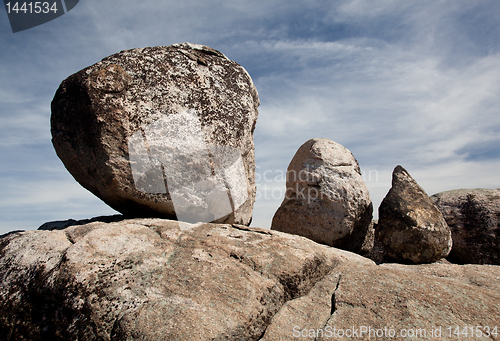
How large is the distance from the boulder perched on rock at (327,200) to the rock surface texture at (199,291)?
185cm

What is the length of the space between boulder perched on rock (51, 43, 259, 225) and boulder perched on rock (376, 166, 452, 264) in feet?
8.53

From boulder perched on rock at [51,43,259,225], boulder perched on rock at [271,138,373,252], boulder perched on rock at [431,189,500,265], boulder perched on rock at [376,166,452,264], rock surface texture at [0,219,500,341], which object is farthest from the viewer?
boulder perched on rock at [431,189,500,265]

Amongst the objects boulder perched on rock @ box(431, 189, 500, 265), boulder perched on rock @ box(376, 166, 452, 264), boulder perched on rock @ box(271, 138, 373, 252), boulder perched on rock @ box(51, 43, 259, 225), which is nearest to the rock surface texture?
boulder perched on rock @ box(51, 43, 259, 225)

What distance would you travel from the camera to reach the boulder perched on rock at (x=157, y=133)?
401 cm

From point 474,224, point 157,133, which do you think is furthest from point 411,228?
point 157,133

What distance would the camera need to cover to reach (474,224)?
6375mm

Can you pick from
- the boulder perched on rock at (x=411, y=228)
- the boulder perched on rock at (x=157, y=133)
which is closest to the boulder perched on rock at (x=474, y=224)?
the boulder perched on rock at (x=411, y=228)

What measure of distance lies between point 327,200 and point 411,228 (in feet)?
4.44

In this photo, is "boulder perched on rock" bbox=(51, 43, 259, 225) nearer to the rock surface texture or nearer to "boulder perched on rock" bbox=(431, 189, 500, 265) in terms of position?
the rock surface texture

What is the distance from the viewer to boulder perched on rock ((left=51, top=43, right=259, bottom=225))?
4.01 metres

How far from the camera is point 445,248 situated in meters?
5.55

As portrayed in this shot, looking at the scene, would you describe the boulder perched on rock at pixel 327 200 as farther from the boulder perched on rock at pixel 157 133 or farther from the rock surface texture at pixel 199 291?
the rock surface texture at pixel 199 291

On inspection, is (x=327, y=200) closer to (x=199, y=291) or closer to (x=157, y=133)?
(x=157, y=133)

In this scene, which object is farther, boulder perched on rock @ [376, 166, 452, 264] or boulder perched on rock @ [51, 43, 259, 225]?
boulder perched on rock @ [376, 166, 452, 264]
